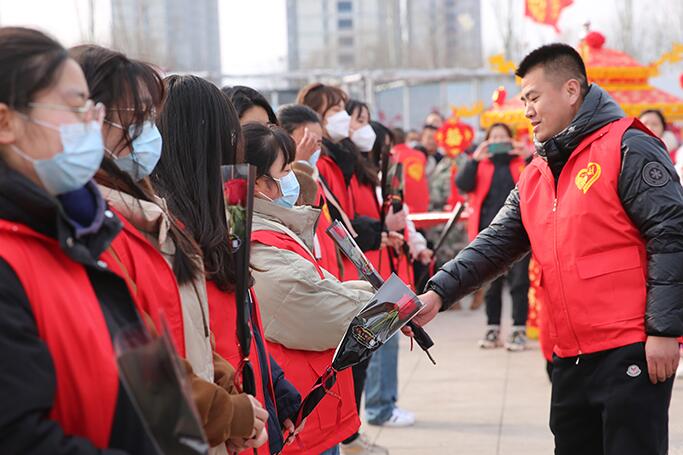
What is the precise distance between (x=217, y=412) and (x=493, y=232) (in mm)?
2028

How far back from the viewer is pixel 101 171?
2291 mm

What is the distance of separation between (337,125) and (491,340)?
3.75 metres

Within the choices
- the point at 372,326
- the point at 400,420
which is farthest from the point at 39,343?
the point at 400,420

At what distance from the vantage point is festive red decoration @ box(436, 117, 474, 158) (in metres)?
11.6

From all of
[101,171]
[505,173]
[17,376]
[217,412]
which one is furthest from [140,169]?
[505,173]

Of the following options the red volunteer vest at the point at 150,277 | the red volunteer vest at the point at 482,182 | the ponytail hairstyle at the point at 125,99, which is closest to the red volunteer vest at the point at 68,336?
the red volunteer vest at the point at 150,277

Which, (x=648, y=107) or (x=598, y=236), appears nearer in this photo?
(x=598, y=236)

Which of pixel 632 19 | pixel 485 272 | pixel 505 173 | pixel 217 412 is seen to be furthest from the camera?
pixel 632 19

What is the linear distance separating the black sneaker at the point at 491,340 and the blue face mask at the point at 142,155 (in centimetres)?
658

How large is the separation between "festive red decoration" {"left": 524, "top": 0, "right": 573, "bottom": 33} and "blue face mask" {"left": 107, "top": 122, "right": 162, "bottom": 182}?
7824 mm

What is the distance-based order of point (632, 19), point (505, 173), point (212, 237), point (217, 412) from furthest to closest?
point (632, 19) → point (505, 173) → point (212, 237) → point (217, 412)

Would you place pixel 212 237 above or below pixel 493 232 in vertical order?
above

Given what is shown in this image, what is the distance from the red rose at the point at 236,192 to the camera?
2.63 m

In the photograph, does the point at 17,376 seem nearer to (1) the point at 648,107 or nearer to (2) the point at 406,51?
(1) the point at 648,107
